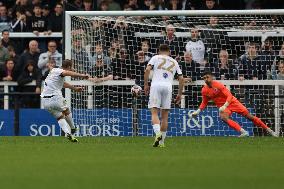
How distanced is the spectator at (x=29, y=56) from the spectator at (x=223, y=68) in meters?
4.77

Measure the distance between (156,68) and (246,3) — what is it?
32.2 ft

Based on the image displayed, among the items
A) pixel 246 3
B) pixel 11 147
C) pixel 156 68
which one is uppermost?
pixel 246 3

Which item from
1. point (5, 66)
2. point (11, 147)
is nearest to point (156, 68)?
point (11, 147)

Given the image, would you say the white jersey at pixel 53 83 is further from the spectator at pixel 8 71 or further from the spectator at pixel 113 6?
the spectator at pixel 113 6

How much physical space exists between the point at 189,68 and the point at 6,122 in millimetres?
4991

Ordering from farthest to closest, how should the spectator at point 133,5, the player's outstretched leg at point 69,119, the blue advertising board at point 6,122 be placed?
the spectator at point 133,5, the blue advertising board at point 6,122, the player's outstretched leg at point 69,119

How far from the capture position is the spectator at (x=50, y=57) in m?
27.5

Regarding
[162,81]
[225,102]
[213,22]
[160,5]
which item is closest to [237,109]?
[225,102]

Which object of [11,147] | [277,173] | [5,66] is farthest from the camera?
[5,66]

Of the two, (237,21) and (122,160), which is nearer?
(122,160)

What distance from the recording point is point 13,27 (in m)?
29.2

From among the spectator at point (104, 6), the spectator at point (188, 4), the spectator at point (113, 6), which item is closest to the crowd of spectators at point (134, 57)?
the spectator at point (188, 4)

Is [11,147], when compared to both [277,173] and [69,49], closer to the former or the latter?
[69,49]

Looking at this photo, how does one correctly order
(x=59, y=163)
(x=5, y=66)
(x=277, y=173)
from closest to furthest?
(x=277, y=173), (x=59, y=163), (x=5, y=66)
